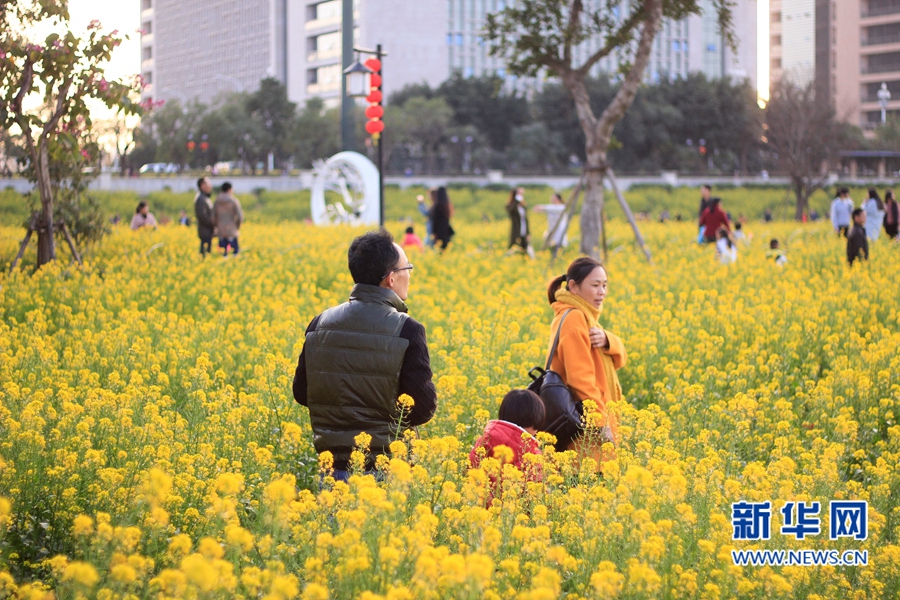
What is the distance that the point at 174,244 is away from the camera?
15938 millimetres

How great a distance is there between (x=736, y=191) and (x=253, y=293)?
37.9m

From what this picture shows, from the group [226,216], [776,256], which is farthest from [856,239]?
[226,216]

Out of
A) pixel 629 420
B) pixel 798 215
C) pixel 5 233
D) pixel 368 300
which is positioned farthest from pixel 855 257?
pixel 798 215

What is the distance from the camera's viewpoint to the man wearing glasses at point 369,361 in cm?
391

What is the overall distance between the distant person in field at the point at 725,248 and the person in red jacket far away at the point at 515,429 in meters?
10.4

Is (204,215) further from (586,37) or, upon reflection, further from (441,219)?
(586,37)

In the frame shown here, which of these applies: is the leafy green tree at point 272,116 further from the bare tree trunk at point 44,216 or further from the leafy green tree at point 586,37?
the bare tree trunk at point 44,216

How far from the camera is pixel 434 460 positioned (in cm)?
369

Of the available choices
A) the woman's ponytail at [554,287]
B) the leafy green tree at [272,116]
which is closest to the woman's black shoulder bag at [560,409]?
the woman's ponytail at [554,287]

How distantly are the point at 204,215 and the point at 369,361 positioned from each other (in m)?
11.3

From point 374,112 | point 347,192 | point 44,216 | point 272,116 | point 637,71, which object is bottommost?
point 44,216

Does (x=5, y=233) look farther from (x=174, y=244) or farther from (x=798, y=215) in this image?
(x=798, y=215)

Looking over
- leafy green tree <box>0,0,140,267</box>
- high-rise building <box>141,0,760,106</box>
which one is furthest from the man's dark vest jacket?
high-rise building <box>141,0,760,106</box>

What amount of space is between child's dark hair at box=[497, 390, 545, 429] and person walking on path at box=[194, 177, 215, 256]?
10672mm
